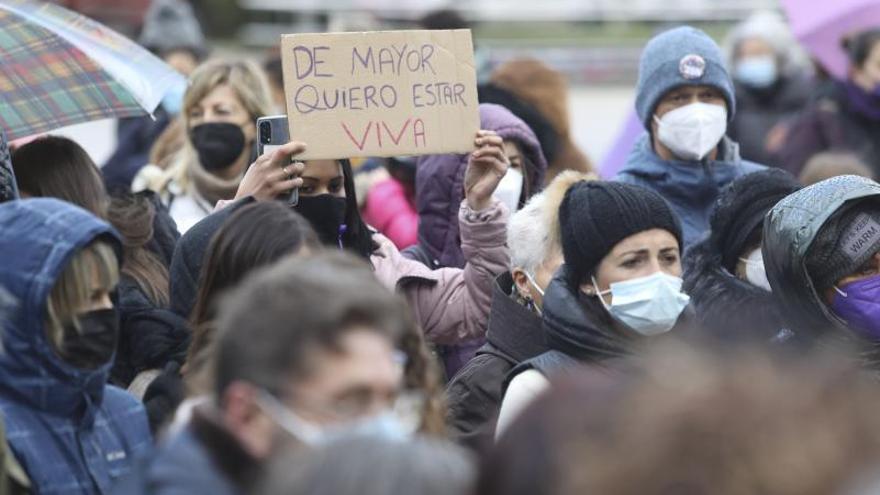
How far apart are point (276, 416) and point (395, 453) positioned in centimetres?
41

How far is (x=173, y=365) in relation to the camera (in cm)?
505

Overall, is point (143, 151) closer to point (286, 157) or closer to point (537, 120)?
point (537, 120)

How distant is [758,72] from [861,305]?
711cm

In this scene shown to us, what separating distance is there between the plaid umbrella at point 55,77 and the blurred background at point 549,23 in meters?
15.1

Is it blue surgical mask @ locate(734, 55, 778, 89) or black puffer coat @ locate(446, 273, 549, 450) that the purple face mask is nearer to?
black puffer coat @ locate(446, 273, 549, 450)

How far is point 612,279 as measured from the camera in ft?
17.0

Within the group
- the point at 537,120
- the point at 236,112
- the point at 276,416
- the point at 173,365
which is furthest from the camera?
the point at 537,120

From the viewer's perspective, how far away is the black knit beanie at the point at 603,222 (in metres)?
5.20

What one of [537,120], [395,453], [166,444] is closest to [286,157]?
[166,444]

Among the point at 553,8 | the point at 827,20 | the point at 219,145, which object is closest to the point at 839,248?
the point at 219,145

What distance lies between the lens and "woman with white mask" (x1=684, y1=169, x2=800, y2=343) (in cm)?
593

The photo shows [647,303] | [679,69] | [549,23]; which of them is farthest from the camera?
[549,23]

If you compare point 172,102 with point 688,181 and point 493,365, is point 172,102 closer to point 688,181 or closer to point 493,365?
point 688,181

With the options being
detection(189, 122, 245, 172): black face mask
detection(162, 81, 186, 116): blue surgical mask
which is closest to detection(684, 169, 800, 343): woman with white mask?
detection(189, 122, 245, 172): black face mask
